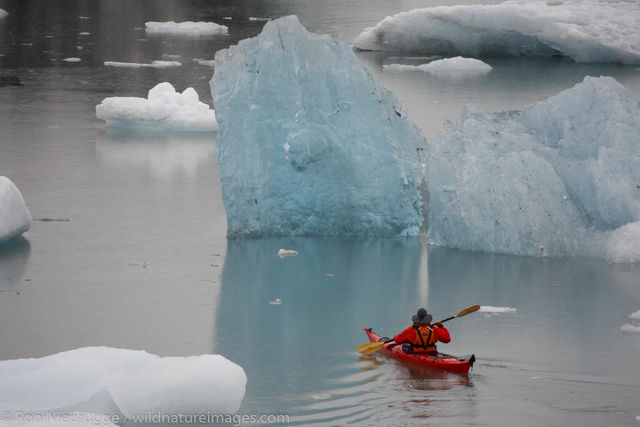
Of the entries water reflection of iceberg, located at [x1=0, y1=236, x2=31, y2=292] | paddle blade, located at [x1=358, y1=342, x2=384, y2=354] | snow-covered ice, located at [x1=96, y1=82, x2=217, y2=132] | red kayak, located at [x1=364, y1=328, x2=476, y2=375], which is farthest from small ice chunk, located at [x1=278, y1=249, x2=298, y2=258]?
snow-covered ice, located at [x1=96, y1=82, x2=217, y2=132]

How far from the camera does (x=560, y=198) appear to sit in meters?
10.0

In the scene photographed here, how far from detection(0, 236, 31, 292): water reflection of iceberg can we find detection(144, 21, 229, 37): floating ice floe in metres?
18.7

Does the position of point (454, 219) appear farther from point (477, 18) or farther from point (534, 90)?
point (477, 18)

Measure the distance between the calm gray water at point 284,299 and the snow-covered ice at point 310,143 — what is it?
301 millimetres

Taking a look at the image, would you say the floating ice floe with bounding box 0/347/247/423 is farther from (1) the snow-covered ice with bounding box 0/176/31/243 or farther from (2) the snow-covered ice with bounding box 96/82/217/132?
(2) the snow-covered ice with bounding box 96/82/217/132

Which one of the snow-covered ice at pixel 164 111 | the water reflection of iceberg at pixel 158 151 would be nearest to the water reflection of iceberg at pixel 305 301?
the water reflection of iceberg at pixel 158 151

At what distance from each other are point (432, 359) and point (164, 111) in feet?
33.5

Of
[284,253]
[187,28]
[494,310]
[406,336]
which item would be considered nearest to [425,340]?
[406,336]

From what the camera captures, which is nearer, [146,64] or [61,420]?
[61,420]

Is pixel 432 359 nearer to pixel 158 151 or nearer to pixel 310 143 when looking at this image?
pixel 310 143

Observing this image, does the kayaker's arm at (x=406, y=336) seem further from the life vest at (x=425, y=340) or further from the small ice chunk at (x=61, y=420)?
the small ice chunk at (x=61, y=420)

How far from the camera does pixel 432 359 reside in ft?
23.4

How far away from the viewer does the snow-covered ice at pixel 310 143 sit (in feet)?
34.6

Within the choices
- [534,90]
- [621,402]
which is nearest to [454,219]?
[621,402]
